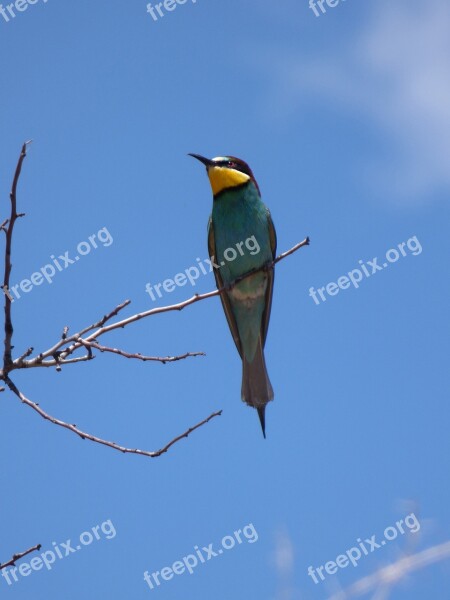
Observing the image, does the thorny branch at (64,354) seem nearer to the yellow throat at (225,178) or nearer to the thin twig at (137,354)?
the thin twig at (137,354)

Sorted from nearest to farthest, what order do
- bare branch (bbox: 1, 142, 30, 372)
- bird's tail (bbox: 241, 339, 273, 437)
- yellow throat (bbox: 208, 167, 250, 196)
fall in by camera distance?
1. bare branch (bbox: 1, 142, 30, 372)
2. bird's tail (bbox: 241, 339, 273, 437)
3. yellow throat (bbox: 208, 167, 250, 196)

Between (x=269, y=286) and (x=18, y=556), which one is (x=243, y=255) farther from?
(x=18, y=556)

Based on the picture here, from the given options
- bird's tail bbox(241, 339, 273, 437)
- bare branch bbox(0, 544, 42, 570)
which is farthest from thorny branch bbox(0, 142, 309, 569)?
bird's tail bbox(241, 339, 273, 437)

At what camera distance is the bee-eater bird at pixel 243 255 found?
17.7 ft

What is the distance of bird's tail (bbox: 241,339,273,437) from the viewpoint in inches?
187

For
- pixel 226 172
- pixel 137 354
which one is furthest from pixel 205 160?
pixel 137 354

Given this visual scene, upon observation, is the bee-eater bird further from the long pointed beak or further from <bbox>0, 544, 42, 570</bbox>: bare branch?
<bbox>0, 544, 42, 570</bbox>: bare branch

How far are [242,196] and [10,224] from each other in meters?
3.37

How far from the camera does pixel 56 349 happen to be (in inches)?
106

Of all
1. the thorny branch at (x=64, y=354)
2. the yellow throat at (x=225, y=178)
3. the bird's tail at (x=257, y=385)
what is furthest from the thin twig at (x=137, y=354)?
the yellow throat at (x=225, y=178)

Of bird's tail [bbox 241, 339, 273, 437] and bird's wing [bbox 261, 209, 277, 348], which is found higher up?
bird's wing [bbox 261, 209, 277, 348]

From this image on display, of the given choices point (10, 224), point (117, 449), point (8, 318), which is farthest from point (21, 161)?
point (117, 449)


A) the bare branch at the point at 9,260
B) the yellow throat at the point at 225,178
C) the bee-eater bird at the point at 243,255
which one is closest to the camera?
the bare branch at the point at 9,260

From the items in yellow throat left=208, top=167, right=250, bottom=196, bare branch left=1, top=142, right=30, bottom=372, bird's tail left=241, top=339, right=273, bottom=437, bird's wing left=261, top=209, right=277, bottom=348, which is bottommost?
bird's tail left=241, top=339, right=273, bottom=437
